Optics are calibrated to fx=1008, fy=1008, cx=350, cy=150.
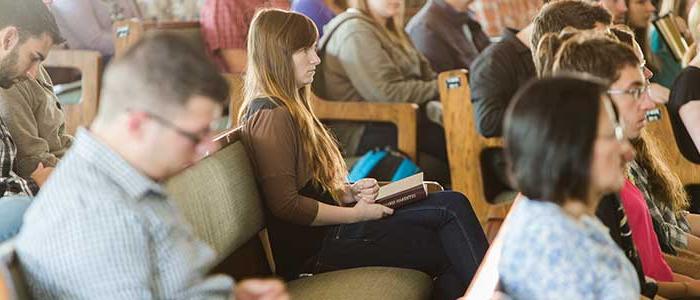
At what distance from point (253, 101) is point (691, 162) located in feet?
5.12

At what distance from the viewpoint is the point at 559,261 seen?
1.40 meters

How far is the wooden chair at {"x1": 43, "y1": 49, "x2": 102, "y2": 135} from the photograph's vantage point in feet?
12.4

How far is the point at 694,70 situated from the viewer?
305 centimetres

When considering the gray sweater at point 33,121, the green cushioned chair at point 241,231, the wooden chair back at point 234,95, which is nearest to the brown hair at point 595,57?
the green cushioned chair at point 241,231

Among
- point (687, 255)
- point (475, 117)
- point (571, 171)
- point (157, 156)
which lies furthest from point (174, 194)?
point (475, 117)

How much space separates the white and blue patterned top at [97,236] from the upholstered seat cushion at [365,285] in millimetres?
729

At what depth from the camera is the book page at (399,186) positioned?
2469mm

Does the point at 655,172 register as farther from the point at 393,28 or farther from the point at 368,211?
the point at 393,28

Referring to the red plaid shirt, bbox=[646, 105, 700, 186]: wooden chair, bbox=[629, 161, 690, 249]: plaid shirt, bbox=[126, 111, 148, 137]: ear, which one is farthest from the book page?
the red plaid shirt

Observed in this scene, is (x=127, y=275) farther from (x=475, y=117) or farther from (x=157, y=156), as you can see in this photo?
(x=475, y=117)

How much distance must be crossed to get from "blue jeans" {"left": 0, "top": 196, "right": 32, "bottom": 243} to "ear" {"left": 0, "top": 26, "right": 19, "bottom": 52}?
380 millimetres

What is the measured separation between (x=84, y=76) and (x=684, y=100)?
7.05ft

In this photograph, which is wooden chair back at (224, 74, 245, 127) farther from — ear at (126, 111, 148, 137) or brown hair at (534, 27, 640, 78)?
ear at (126, 111, 148, 137)

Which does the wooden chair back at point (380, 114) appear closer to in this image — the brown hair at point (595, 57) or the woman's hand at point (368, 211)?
the woman's hand at point (368, 211)
